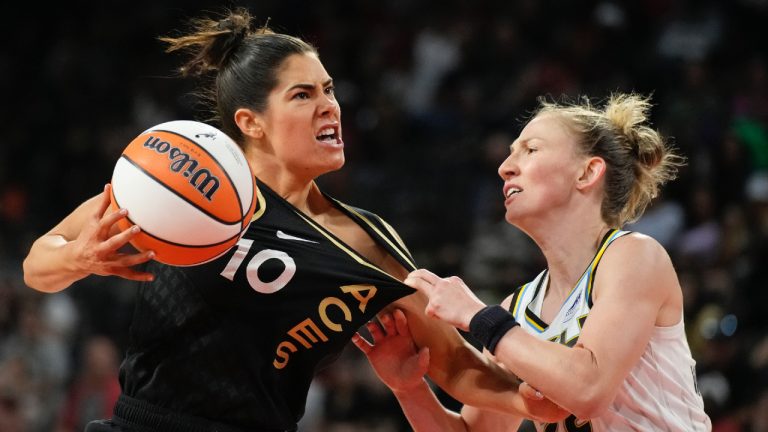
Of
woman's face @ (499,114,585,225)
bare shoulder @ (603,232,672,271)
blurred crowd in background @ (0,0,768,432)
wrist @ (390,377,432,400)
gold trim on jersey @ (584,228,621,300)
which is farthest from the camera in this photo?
blurred crowd in background @ (0,0,768,432)

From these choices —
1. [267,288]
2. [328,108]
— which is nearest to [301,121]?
[328,108]

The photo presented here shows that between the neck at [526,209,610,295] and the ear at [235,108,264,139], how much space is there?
1.07 metres

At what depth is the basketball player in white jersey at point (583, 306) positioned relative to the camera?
3328mm

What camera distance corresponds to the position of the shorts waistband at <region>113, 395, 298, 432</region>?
3482mm

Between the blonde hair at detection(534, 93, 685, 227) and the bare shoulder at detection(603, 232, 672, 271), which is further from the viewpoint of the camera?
the blonde hair at detection(534, 93, 685, 227)

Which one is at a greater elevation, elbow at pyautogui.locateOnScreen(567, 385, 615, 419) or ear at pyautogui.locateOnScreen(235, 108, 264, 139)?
ear at pyautogui.locateOnScreen(235, 108, 264, 139)

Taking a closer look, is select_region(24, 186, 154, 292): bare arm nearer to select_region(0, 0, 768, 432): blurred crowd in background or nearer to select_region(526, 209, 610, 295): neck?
select_region(526, 209, 610, 295): neck

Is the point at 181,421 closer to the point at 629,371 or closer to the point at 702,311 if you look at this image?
the point at 629,371

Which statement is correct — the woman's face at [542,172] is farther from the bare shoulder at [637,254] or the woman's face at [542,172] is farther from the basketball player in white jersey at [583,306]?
the bare shoulder at [637,254]

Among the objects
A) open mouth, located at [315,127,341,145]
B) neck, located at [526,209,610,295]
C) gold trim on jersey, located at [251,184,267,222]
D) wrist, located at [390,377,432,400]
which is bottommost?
wrist, located at [390,377,432,400]

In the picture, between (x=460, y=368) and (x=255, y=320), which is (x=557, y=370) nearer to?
(x=460, y=368)

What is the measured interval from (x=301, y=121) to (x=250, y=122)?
0.21m

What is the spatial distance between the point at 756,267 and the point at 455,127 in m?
3.43

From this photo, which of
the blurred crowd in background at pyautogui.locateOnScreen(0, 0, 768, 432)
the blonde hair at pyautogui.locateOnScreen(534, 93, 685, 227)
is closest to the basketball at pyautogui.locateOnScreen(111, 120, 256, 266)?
the blonde hair at pyautogui.locateOnScreen(534, 93, 685, 227)
